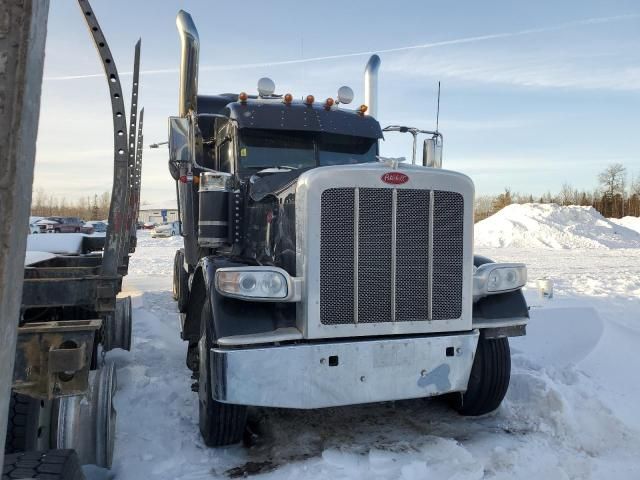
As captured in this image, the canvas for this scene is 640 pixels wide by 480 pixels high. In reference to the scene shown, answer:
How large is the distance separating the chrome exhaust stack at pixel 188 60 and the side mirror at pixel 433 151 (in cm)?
264

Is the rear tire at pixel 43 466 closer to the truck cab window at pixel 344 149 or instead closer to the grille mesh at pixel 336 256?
the grille mesh at pixel 336 256

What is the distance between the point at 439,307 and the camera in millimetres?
3631

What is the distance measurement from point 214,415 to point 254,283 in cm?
98

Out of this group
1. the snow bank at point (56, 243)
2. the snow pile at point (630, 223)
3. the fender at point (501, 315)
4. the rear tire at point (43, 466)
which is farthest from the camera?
the snow pile at point (630, 223)

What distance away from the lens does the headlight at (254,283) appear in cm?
331

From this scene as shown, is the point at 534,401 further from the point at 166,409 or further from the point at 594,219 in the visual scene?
the point at 594,219

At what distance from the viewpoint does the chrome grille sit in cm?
339

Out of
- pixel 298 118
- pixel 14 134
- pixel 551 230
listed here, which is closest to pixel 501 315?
pixel 298 118

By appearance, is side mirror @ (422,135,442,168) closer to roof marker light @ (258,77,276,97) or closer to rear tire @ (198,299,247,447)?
roof marker light @ (258,77,276,97)

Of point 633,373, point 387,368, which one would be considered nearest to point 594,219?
point 633,373

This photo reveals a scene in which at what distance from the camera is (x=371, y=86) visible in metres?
6.82

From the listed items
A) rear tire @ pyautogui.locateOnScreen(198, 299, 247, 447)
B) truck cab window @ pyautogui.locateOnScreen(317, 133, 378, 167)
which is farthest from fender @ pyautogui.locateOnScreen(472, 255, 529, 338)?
truck cab window @ pyautogui.locateOnScreen(317, 133, 378, 167)

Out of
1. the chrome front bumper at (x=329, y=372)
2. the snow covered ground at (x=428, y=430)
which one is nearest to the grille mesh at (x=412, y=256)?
the chrome front bumper at (x=329, y=372)

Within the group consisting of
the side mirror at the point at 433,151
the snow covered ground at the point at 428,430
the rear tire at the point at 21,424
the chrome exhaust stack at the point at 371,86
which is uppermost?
the chrome exhaust stack at the point at 371,86
